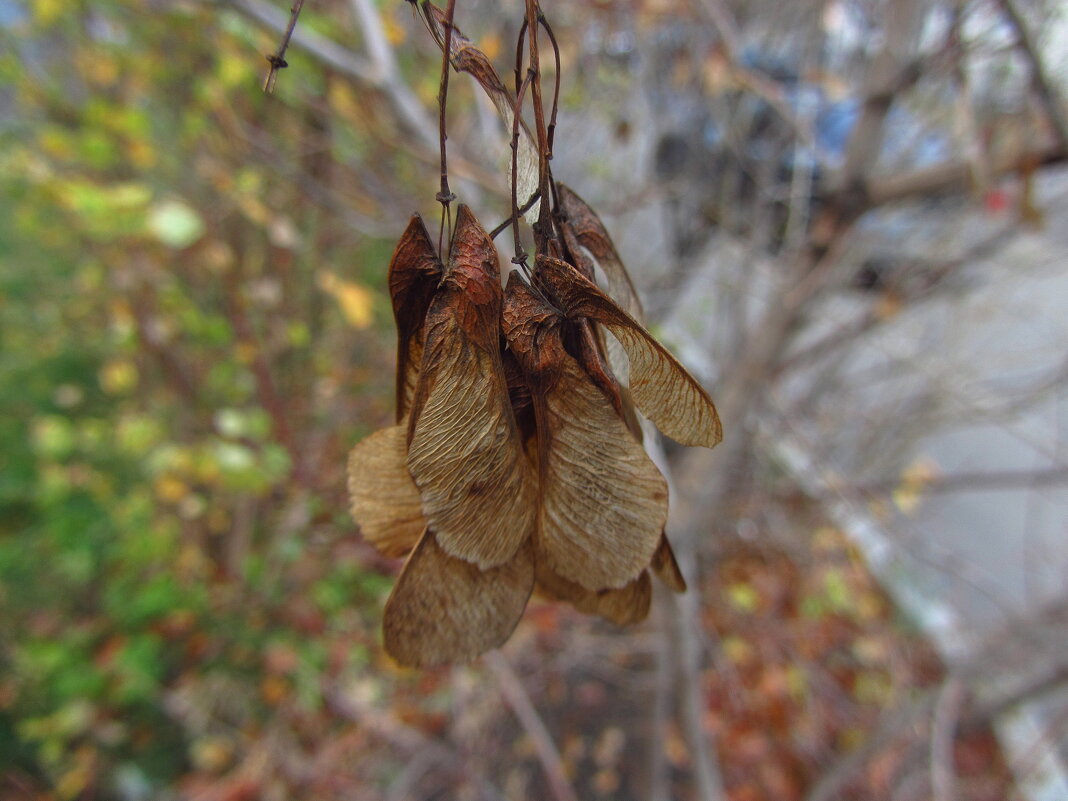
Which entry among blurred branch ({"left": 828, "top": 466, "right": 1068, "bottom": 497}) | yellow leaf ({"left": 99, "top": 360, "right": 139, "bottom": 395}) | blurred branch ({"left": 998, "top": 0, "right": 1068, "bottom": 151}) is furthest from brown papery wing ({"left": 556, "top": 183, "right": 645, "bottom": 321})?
yellow leaf ({"left": 99, "top": 360, "right": 139, "bottom": 395})

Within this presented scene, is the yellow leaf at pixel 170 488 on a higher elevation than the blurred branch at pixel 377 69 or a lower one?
lower

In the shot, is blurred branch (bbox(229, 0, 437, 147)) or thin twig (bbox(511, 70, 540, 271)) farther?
blurred branch (bbox(229, 0, 437, 147))

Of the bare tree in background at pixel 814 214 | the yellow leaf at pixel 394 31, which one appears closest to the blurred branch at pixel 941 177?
the bare tree in background at pixel 814 214

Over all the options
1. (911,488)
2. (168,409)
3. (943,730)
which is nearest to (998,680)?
(943,730)

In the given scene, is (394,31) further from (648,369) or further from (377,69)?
(648,369)

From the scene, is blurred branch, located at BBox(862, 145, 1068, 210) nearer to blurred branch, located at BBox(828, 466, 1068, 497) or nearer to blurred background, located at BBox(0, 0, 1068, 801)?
blurred background, located at BBox(0, 0, 1068, 801)

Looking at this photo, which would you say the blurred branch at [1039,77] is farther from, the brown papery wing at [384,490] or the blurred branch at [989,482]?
the brown papery wing at [384,490]
